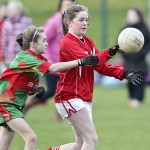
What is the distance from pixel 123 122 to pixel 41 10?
1276cm

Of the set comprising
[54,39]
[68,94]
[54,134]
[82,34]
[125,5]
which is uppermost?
[82,34]

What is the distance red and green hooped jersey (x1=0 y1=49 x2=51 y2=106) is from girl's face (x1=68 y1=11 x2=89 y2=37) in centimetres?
48

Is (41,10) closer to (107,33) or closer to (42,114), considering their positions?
(107,33)

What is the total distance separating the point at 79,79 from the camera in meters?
7.93

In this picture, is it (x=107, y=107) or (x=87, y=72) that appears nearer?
(x=87, y=72)

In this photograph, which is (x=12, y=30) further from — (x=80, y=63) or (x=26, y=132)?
(x=80, y=63)

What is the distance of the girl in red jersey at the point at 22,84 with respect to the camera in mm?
7930

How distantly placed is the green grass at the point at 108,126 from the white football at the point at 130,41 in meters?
2.33

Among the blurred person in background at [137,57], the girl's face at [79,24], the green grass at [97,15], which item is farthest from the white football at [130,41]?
the green grass at [97,15]

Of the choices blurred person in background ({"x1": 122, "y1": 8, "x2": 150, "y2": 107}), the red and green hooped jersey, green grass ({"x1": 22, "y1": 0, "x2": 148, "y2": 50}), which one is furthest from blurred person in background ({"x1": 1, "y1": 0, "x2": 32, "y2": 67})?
green grass ({"x1": 22, "y1": 0, "x2": 148, "y2": 50})

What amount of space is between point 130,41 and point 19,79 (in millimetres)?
1346

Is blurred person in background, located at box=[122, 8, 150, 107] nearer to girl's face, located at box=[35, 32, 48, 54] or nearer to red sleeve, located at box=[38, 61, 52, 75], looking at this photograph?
girl's face, located at box=[35, 32, 48, 54]

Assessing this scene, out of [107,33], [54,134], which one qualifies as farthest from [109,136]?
[107,33]

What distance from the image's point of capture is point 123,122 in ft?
43.0
